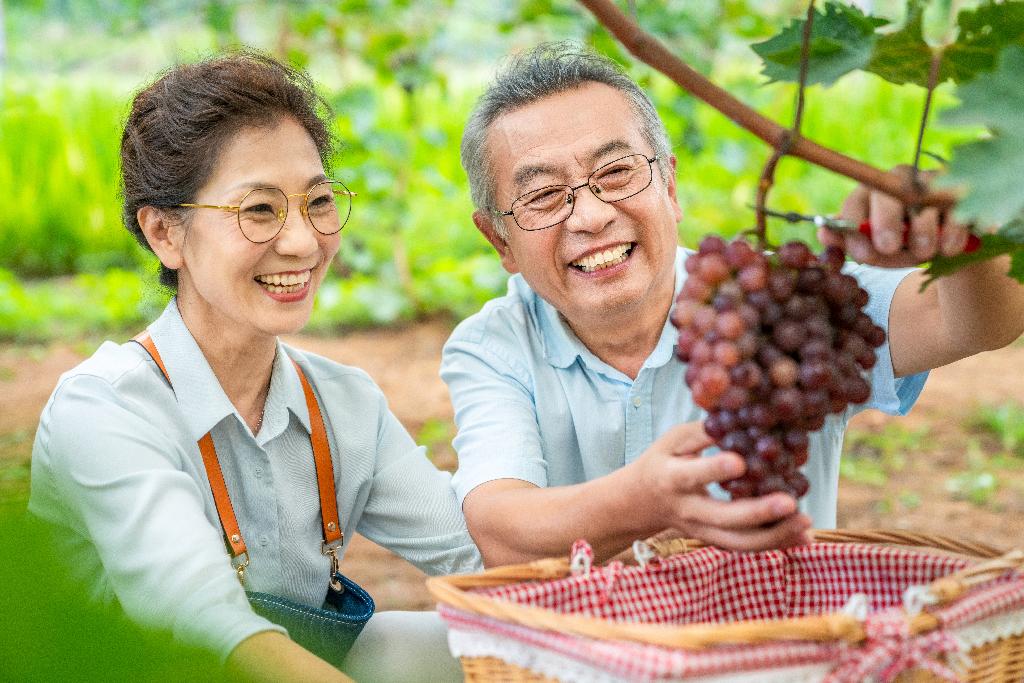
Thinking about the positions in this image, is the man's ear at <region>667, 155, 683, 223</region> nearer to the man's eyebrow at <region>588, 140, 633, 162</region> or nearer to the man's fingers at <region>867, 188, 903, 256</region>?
the man's eyebrow at <region>588, 140, 633, 162</region>

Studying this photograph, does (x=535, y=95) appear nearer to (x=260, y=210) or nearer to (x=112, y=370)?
(x=260, y=210)

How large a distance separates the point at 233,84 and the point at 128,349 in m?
0.50

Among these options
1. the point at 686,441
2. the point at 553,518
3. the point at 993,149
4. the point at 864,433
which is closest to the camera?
the point at 993,149

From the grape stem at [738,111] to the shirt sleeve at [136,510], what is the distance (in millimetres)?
896

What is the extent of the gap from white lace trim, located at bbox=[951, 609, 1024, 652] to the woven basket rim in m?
0.04

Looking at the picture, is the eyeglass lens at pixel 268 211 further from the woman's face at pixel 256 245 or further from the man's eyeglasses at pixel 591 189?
the man's eyeglasses at pixel 591 189

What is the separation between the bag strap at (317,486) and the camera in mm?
1803

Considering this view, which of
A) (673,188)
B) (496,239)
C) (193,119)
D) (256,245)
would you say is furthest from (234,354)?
Result: (673,188)

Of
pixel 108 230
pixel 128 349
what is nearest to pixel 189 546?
pixel 128 349

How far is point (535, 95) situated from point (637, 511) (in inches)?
34.4

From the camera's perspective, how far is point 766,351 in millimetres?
1078

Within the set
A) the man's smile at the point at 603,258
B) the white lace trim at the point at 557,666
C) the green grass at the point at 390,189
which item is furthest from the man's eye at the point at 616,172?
the green grass at the point at 390,189

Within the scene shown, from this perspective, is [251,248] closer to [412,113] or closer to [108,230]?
[412,113]

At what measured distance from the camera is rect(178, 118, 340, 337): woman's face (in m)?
1.83
